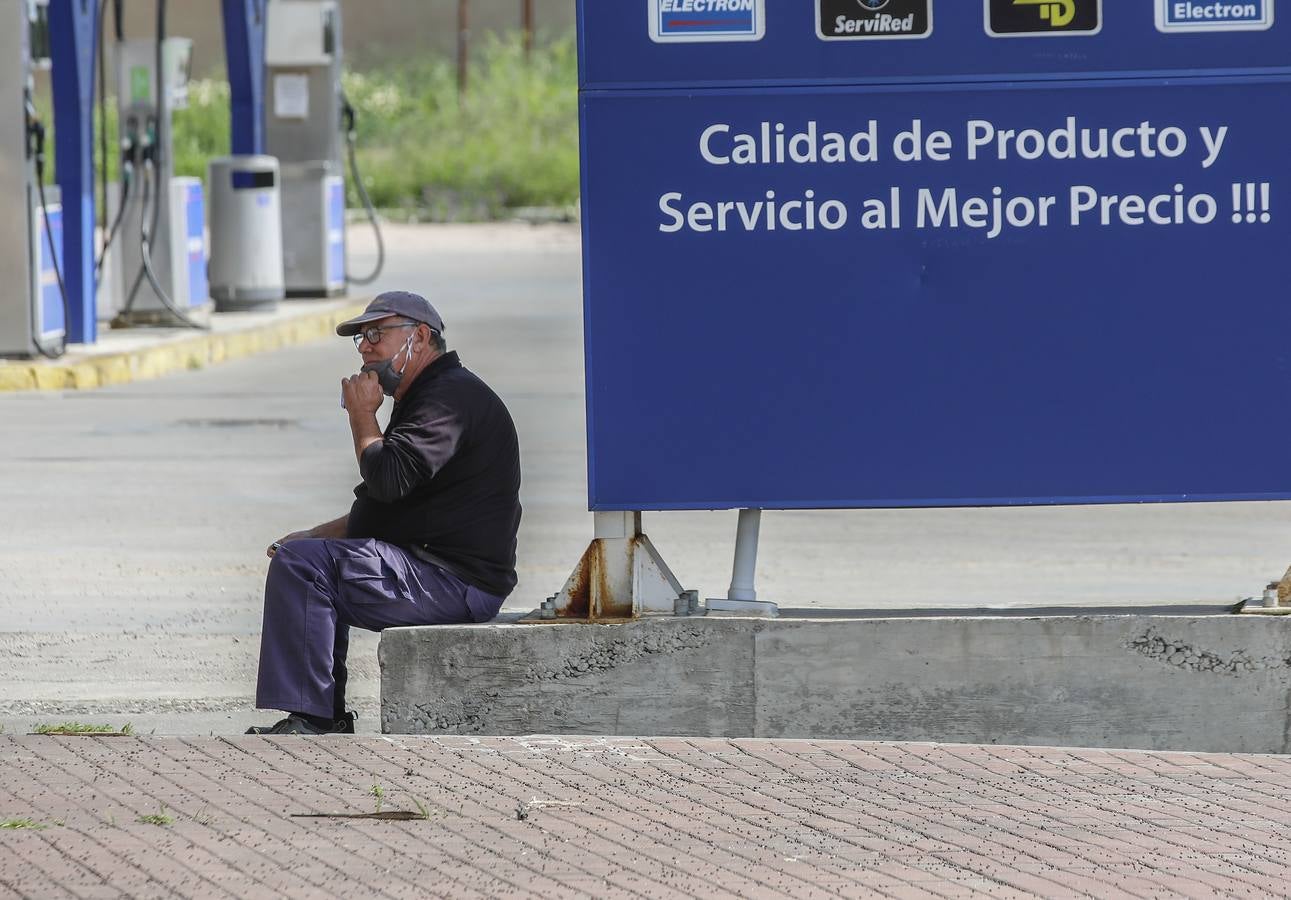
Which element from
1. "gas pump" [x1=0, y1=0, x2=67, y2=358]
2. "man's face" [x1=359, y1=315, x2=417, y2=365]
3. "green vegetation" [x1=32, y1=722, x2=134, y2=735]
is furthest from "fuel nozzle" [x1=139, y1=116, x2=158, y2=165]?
"green vegetation" [x1=32, y1=722, x2=134, y2=735]

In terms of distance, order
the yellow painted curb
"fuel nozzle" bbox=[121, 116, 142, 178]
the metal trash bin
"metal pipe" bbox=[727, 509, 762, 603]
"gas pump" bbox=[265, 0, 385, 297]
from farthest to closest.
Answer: "gas pump" bbox=[265, 0, 385, 297] < the metal trash bin < "fuel nozzle" bbox=[121, 116, 142, 178] < the yellow painted curb < "metal pipe" bbox=[727, 509, 762, 603]

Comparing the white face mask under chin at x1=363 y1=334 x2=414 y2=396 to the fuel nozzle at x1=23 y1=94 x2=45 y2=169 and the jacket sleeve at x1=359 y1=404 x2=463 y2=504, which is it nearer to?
the jacket sleeve at x1=359 y1=404 x2=463 y2=504

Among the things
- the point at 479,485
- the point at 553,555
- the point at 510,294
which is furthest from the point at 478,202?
the point at 479,485

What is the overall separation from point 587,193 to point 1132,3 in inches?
64.9

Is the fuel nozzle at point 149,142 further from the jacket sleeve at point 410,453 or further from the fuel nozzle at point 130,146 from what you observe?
the jacket sleeve at point 410,453

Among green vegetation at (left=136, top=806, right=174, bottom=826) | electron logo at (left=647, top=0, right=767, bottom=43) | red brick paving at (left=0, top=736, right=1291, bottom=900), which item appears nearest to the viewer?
red brick paving at (left=0, top=736, right=1291, bottom=900)

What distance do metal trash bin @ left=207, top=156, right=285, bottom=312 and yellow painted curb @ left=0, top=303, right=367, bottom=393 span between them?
1.91ft

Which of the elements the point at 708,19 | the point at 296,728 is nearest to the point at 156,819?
the point at 296,728

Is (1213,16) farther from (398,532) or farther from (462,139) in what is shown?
(462,139)

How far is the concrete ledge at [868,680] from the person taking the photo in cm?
671

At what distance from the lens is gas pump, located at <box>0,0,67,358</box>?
51.6 feet

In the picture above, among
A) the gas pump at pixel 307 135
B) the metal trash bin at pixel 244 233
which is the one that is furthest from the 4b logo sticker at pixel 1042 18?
the gas pump at pixel 307 135

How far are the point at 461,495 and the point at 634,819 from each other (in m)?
1.49

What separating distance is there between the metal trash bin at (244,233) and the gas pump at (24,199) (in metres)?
4.57
